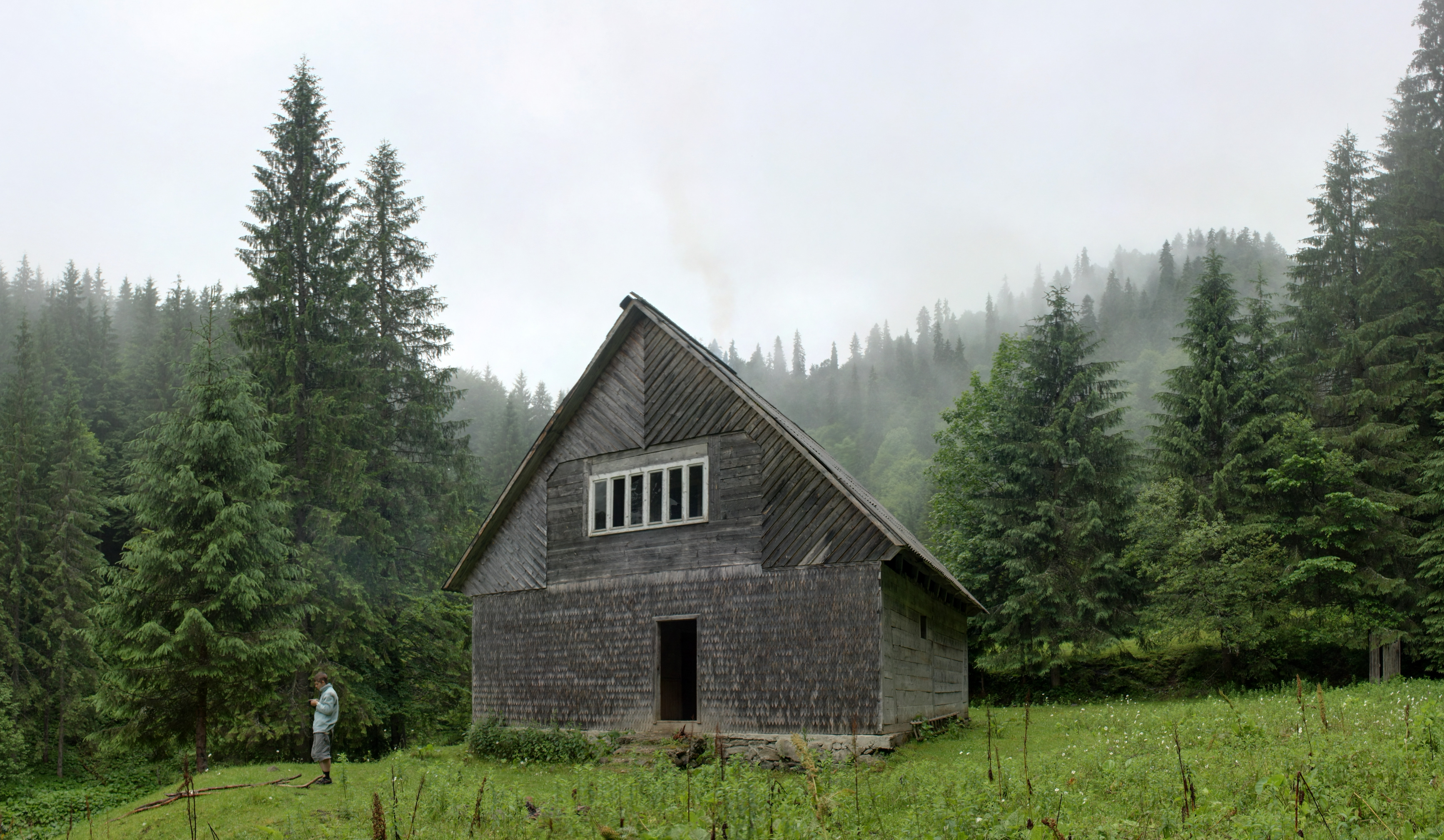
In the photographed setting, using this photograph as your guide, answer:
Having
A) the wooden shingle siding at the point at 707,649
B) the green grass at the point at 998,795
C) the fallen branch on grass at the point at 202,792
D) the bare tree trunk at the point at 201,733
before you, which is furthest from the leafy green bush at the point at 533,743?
the bare tree trunk at the point at 201,733

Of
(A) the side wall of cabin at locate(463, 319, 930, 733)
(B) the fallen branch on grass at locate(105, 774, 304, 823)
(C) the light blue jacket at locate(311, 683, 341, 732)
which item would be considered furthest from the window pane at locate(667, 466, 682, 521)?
(B) the fallen branch on grass at locate(105, 774, 304, 823)

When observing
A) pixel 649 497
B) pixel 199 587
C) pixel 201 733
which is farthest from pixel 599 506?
pixel 201 733

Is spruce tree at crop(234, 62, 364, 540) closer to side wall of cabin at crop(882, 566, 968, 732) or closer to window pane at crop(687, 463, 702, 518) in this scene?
window pane at crop(687, 463, 702, 518)

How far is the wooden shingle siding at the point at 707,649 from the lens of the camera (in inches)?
614

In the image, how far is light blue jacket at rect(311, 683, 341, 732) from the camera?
14633 millimetres

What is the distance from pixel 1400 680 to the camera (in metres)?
23.8

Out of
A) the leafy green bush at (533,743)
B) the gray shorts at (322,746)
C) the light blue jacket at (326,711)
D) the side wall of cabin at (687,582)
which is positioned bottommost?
the leafy green bush at (533,743)

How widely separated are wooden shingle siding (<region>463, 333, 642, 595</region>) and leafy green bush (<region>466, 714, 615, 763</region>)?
9.47ft

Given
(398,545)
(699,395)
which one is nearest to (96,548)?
(398,545)

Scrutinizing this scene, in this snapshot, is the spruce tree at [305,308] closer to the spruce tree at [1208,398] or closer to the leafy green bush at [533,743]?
the leafy green bush at [533,743]

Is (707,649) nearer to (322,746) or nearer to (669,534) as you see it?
(669,534)

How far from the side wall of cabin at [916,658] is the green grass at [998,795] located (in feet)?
3.81

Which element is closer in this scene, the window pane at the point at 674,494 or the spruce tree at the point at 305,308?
the window pane at the point at 674,494

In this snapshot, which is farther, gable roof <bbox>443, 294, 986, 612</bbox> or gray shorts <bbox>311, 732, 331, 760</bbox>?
gable roof <bbox>443, 294, 986, 612</bbox>
